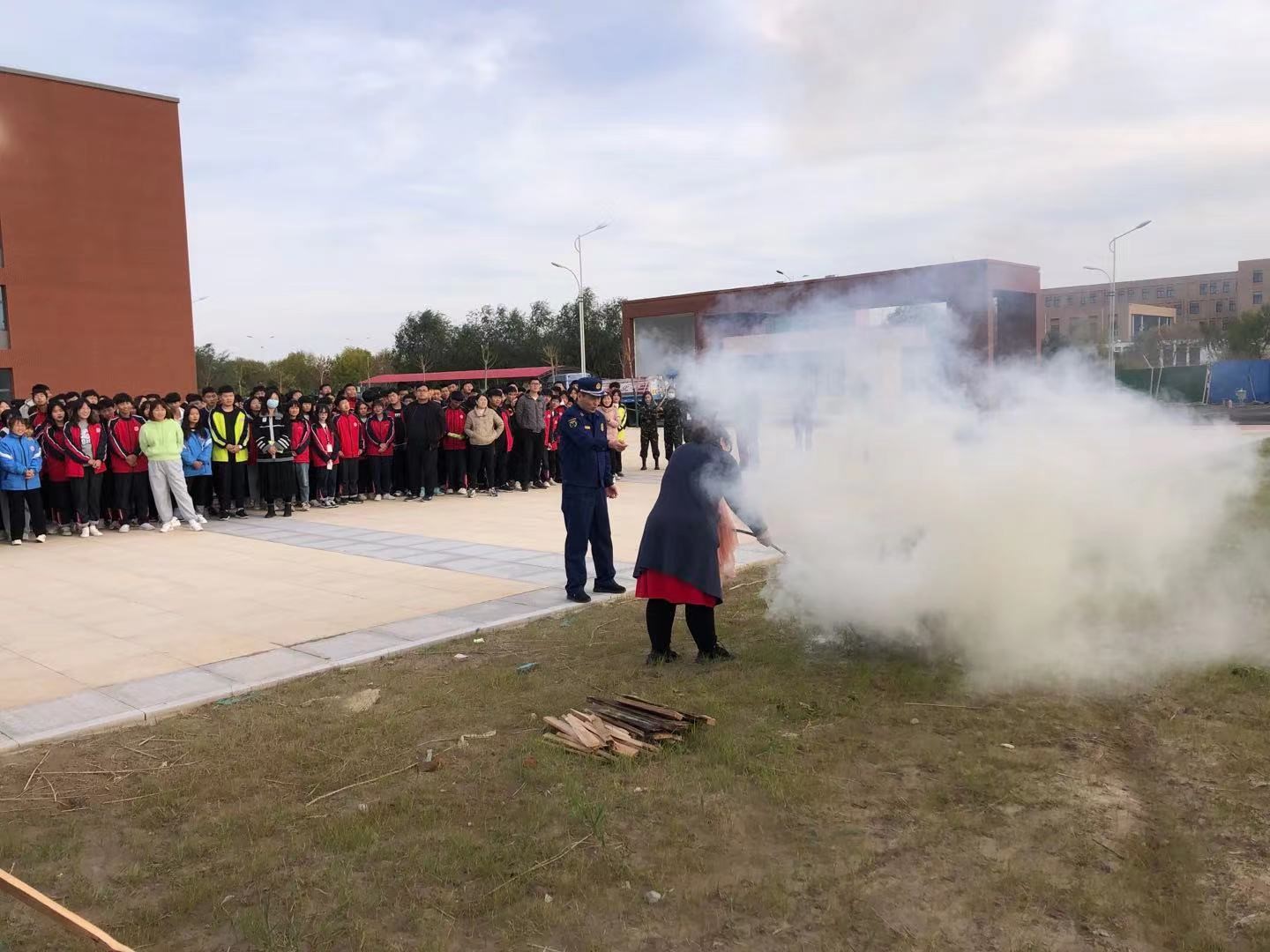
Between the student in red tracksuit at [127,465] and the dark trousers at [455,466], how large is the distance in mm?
5128

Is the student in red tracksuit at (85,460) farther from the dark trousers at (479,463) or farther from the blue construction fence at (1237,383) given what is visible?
the blue construction fence at (1237,383)

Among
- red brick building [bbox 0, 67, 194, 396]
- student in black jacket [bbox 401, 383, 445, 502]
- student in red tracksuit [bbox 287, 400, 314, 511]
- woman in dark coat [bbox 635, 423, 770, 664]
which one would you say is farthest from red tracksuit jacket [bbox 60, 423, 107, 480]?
red brick building [bbox 0, 67, 194, 396]

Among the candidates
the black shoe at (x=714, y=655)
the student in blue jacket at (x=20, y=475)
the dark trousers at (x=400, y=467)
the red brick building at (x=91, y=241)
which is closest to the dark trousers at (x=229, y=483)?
the student in blue jacket at (x=20, y=475)

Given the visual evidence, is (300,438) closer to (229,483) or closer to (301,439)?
(301,439)

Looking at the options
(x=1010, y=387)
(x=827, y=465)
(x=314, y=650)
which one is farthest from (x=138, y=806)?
(x=1010, y=387)

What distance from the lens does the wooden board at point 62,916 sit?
296 cm

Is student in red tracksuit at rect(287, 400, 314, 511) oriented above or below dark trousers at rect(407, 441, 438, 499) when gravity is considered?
above

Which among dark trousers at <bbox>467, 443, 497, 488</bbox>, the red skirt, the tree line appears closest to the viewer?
the red skirt

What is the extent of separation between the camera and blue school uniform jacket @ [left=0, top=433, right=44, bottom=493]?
11.6 metres

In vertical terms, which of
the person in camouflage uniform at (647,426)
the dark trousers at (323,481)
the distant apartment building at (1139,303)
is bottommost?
the dark trousers at (323,481)

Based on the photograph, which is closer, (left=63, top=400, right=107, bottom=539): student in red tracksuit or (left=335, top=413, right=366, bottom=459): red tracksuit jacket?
(left=63, top=400, right=107, bottom=539): student in red tracksuit

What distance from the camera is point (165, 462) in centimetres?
1301

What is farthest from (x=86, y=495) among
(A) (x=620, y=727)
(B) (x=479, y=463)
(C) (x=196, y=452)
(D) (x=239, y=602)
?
(A) (x=620, y=727)

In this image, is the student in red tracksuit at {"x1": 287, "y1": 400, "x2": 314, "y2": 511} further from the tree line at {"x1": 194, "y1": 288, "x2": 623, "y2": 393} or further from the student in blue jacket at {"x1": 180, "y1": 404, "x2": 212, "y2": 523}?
the tree line at {"x1": 194, "y1": 288, "x2": 623, "y2": 393}
